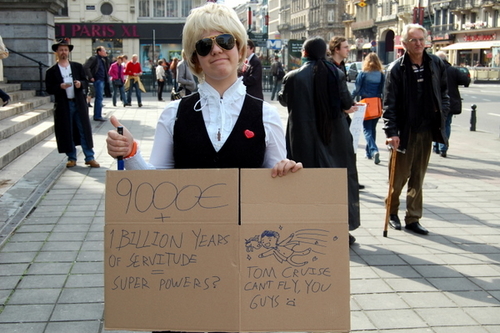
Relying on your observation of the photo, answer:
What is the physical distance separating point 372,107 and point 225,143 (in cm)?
800

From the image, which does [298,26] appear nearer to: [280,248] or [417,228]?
[417,228]

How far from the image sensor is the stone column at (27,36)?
17.0 m

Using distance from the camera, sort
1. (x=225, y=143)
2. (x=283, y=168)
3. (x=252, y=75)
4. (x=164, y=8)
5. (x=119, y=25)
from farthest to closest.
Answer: (x=164, y=8), (x=119, y=25), (x=252, y=75), (x=225, y=143), (x=283, y=168)

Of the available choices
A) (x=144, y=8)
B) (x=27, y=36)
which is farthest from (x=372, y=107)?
(x=144, y=8)

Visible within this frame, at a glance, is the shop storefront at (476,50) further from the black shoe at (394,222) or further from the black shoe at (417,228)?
the black shoe at (417,228)

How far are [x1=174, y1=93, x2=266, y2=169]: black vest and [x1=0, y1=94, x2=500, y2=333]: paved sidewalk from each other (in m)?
1.71

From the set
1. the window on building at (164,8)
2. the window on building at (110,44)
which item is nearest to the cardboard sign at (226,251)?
the window on building at (110,44)

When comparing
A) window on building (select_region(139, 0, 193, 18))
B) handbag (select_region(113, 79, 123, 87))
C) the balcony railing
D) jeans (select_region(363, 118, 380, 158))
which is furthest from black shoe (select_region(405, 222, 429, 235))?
the balcony railing

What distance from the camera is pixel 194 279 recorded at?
2.47 metres

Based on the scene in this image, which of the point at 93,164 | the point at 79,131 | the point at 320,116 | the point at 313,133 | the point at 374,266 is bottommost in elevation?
the point at 374,266

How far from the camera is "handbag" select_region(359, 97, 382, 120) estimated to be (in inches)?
405

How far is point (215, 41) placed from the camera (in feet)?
8.82

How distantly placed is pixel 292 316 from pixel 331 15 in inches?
4804

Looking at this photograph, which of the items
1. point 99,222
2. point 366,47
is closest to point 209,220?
point 99,222
